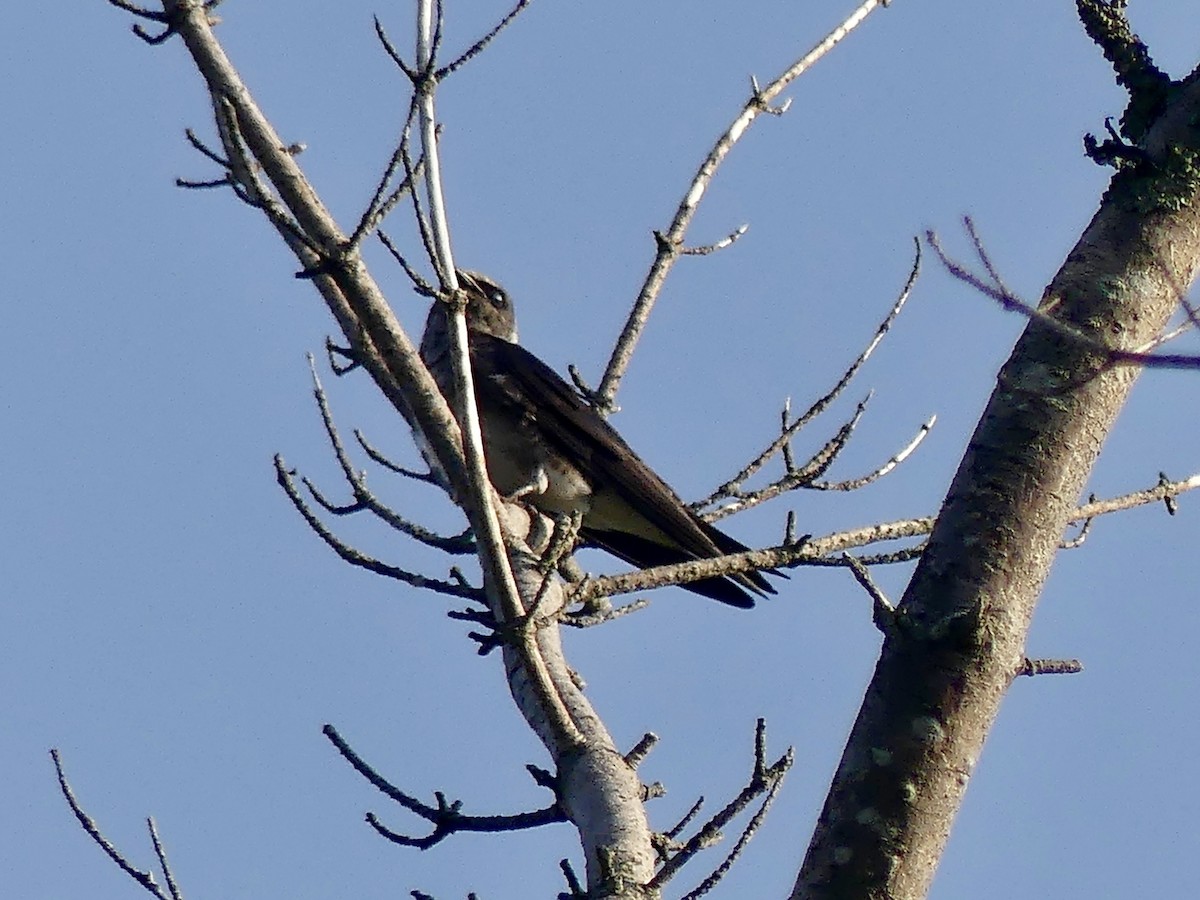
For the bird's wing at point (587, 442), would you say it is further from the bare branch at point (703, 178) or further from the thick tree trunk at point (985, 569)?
the thick tree trunk at point (985, 569)

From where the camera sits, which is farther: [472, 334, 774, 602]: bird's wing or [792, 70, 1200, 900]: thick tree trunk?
[472, 334, 774, 602]: bird's wing

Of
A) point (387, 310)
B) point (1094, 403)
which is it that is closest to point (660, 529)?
point (387, 310)

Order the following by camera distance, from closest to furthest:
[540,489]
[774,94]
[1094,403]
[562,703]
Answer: [1094,403] < [562,703] < [774,94] < [540,489]

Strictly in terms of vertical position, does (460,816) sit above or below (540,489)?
below

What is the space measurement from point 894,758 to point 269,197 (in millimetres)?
1660

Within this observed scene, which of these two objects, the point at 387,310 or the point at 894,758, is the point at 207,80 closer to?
the point at 387,310

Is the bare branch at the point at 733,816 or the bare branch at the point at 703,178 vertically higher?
the bare branch at the point at 703,178

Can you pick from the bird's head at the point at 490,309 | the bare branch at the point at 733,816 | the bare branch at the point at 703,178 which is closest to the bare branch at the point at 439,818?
the bare branch at the point at 733,816

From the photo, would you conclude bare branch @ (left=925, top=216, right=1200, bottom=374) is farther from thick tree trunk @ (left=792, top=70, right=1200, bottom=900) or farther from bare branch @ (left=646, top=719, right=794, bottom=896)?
bare branch @ (left=646, top=719, right=794, bottom=896)

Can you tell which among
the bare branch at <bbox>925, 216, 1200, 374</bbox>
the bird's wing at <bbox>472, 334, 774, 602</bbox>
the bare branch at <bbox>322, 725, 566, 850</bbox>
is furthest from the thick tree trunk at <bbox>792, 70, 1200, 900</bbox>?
the bird's wing at <bbox>472, 334, 774, 602</bbox>

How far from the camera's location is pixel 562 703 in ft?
11.4

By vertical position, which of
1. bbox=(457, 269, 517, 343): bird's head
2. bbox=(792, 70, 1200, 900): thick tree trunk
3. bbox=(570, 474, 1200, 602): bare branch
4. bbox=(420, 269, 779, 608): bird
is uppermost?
bbox=(457, 269, 517, 343): bird's head

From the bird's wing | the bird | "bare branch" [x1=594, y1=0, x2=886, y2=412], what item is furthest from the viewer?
the bird

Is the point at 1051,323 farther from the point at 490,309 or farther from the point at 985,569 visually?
the point at 490,309
